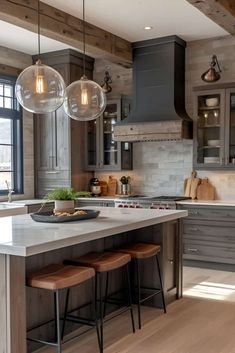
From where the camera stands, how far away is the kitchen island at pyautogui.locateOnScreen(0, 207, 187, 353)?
2.62m

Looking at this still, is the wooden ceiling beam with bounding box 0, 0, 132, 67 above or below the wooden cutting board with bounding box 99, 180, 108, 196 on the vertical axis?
above

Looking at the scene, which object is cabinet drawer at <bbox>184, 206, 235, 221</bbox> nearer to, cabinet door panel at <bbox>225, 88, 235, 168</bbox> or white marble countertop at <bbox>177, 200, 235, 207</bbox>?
white marble countertop at <bbox>177, 200, 235, 207</bbox>

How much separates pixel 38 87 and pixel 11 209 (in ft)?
7.71

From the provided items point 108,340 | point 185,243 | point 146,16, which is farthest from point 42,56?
point 108,340

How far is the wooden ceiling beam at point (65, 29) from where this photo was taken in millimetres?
4457

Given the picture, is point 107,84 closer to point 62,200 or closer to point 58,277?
point 62,200

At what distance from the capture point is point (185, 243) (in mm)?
5805

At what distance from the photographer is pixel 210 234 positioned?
561cm

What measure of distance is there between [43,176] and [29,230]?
3.94 metres

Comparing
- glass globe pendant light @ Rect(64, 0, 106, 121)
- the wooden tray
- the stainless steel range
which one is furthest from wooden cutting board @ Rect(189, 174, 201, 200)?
the wooden tray

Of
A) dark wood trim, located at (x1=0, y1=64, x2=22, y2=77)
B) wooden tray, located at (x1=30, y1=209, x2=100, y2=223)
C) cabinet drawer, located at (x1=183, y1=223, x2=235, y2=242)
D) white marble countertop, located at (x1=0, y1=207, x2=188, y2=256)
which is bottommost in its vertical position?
cabinet drawer, located at (x1=183, y1=223, x2=235, y2=242)

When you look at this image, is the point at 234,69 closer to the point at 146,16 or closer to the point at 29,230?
the point at 146,16

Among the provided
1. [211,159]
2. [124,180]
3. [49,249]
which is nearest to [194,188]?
[211,159]

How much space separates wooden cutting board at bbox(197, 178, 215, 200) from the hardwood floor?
1.86m
